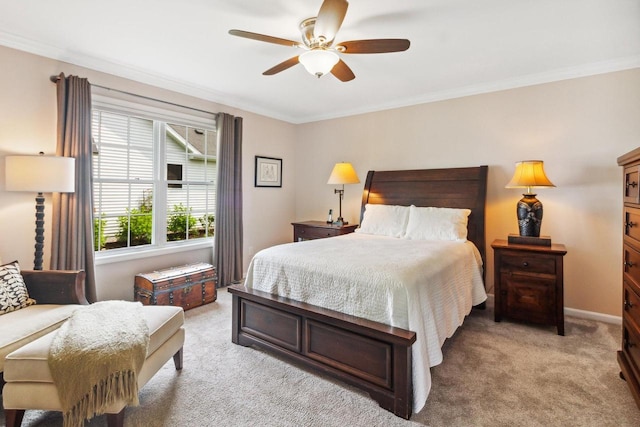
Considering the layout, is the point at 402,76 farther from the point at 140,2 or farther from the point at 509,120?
the point at 140,2

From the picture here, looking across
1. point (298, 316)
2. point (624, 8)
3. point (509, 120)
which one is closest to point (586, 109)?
point (509, 120)

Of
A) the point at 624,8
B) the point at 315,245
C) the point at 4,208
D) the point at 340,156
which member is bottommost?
the point at 315,245

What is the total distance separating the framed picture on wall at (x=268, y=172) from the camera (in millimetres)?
4881

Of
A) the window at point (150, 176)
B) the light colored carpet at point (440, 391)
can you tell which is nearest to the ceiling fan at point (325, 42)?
the window at point (150, 176)

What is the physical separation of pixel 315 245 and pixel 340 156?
2.45m

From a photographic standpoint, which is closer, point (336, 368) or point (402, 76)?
point (336, 368)

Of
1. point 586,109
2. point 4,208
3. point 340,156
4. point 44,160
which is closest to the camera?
point 44,160

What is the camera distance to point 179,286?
11.2 feet

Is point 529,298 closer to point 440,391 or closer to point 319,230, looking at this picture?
point 440,391

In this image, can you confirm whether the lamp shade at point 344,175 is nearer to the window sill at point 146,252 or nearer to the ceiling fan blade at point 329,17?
the window sill at point 146,252

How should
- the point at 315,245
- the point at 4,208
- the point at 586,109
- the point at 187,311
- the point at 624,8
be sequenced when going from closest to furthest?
1. the point at 624,8
2. the point at 4,208
3. the point at 315,245
4. the point at 586,109
5. the point at 187,311

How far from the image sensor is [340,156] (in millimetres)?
5043

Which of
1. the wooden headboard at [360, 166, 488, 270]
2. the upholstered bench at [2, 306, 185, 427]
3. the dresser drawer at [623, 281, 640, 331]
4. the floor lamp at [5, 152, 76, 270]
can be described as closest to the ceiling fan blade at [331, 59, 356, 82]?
the wooden headboard at [360, 166, 488, 270]

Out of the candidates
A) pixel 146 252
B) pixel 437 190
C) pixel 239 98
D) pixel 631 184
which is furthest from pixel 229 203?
pixel 631 184
